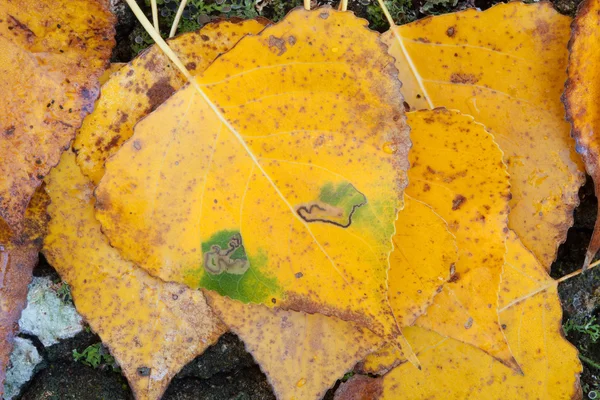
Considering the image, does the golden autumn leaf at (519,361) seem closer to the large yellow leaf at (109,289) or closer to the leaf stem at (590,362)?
the leaf stem at (590,362)

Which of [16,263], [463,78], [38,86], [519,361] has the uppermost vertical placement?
[38,86]

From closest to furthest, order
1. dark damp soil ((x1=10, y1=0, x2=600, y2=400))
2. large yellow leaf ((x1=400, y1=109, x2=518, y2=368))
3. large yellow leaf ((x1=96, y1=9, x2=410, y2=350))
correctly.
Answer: large yellow leaf ((x1=96, y1=9, x2=410, y2=350))
large yellow leaf ((x1=400, y1=109, x2=518, y2=368))
dark damp soil ((x1=10, y1=0, x2=600, y2=400))

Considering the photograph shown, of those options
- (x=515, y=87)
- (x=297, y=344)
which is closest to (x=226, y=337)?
(x=297, y=344)

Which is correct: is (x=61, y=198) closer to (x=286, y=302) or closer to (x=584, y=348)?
(x=286, y=302)

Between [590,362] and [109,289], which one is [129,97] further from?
[590,362]

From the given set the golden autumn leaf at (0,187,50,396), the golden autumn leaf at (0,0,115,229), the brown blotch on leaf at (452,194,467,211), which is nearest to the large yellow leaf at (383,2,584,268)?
the brown blotch on leaf at (452,194,467,211)

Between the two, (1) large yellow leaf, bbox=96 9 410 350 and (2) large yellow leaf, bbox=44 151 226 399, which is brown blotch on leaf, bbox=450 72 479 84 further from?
(2) large yellow leaf, bbox=44 151 226 399
